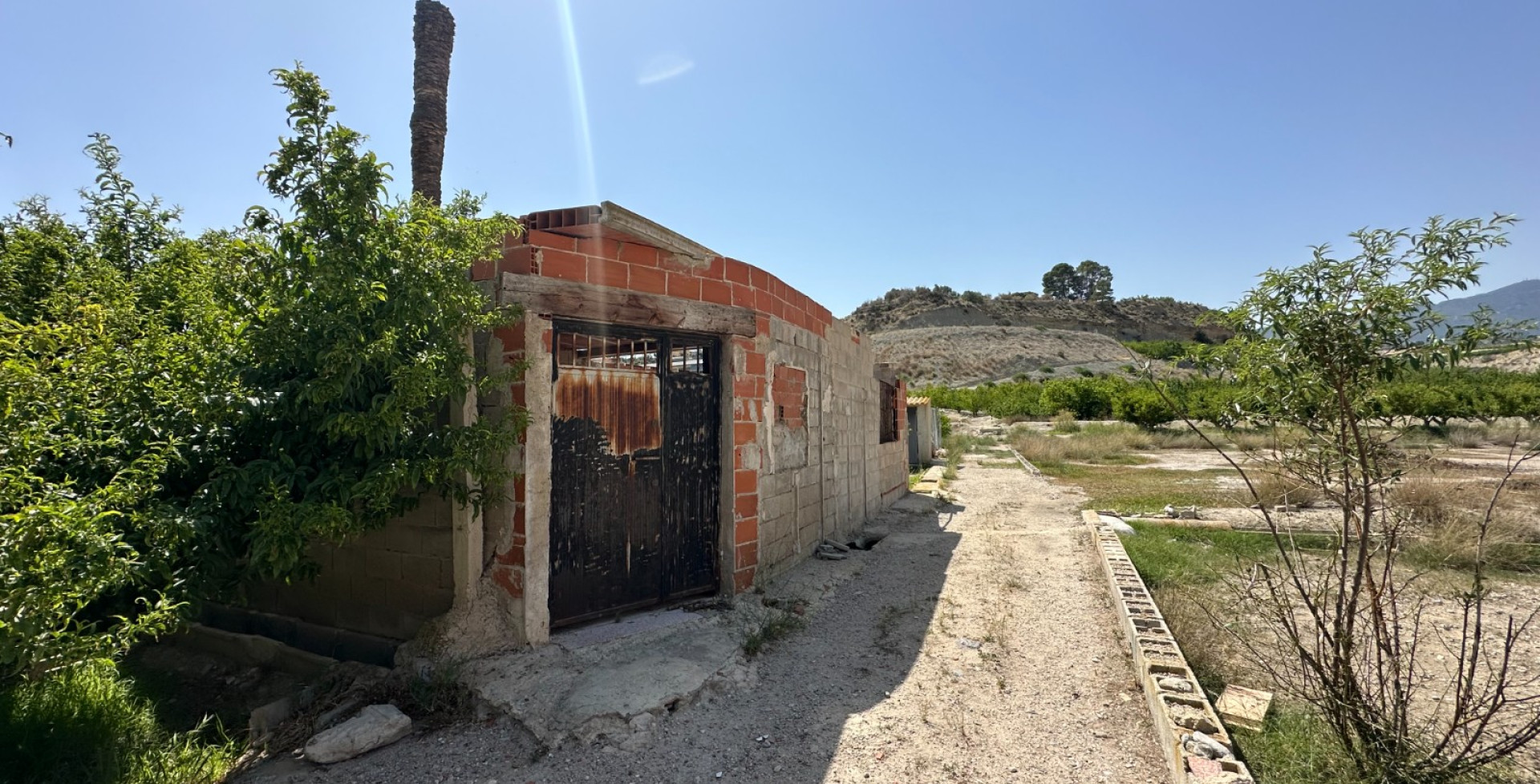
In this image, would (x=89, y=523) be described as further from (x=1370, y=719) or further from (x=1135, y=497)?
(x=1135, y=497)

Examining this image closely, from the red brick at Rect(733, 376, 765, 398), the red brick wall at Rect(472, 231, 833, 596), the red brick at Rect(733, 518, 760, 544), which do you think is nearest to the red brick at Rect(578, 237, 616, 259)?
the red brick wall at Rect(472, 231, 833, 596)

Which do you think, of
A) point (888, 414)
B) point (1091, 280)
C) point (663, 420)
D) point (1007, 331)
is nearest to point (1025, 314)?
point (1007, 331)

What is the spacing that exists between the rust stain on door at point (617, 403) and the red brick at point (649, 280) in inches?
24.2

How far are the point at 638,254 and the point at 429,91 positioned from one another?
219 inches

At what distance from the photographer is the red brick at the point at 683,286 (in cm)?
517

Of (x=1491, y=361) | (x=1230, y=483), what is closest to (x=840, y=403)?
(x=1230, y=483)

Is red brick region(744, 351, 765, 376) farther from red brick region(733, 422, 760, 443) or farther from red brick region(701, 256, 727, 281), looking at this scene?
red brick region(701, 256, 727, 281)

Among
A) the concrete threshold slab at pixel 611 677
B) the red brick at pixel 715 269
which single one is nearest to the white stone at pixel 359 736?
the concrete threshold slab at pixel 611 677

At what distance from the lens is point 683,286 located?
5.25 m

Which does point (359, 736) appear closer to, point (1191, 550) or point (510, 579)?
point (510, 579)

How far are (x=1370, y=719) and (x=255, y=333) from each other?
5588 millimetres

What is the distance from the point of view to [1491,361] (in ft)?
113

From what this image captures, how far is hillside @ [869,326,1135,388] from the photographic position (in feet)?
157

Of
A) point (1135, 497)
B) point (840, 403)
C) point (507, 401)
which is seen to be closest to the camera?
point (507, 401)
